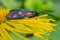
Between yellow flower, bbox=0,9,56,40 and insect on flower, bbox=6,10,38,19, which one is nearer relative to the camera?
yellow flower, bbox=0,9,56,40

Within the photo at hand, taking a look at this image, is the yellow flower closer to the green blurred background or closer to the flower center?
the flower center

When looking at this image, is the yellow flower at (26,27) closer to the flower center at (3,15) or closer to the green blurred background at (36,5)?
the flower center at (3,15)

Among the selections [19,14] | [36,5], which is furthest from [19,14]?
[36,5]

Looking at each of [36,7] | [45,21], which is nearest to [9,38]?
[45,21]

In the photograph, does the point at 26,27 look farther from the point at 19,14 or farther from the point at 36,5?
the point at 36,5

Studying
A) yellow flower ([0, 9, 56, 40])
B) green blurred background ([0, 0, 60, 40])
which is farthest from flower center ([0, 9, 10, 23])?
green blurred background ([0, 0, 60, 40])

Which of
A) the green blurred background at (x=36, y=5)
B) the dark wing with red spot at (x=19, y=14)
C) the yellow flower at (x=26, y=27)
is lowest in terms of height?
the yellow flower at (x=26, y=27)

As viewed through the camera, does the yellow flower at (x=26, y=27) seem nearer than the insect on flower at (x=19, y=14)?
Yes

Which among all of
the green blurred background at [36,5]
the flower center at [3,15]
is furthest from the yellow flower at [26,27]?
the green blurred background at [36,5]

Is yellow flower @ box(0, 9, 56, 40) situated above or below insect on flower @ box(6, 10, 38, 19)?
below
